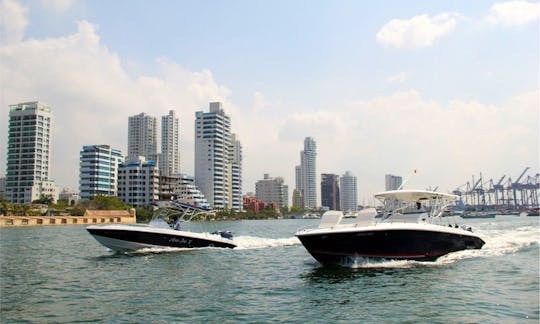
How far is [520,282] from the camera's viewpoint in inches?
722

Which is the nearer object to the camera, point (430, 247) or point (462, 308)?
Result: point (462, 308)

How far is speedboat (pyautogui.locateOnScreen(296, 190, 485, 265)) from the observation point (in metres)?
21.3

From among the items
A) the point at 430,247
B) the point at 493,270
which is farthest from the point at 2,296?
the point at 493,270

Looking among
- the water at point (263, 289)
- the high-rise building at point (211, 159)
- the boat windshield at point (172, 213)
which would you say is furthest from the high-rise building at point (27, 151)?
the water at point (263, 289)

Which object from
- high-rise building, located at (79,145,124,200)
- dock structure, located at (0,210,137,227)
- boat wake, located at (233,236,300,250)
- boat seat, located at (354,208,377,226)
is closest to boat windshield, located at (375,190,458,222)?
boat seat, located at (354,208,377,226)

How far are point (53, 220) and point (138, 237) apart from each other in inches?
3119

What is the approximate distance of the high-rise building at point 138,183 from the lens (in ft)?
531

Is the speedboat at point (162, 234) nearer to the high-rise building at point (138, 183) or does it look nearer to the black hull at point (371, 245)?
the black hull at point (371, 245)

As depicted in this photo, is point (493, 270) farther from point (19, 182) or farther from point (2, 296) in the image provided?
point (19, 182)

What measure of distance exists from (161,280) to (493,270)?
15.0 metres

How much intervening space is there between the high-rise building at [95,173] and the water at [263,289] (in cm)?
14093

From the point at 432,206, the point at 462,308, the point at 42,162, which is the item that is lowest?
the point at 462,308

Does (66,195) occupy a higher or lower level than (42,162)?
lower

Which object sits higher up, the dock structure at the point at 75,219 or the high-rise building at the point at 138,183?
the high-rise building at the point at 138,183
